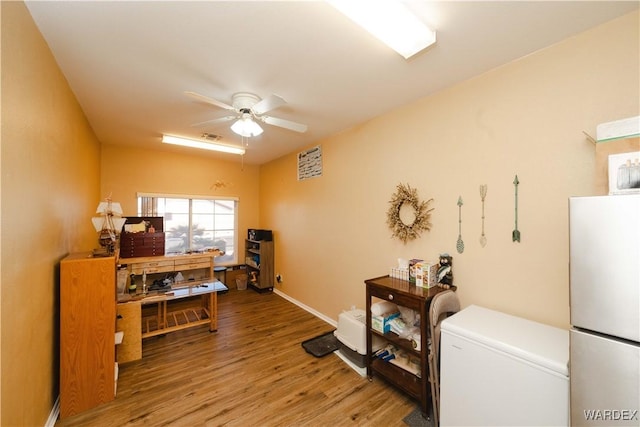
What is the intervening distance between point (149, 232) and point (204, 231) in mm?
1545

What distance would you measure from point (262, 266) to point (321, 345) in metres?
2.31

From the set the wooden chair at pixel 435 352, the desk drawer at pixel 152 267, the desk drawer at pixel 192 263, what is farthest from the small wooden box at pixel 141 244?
the wooden chair at pixel 435 352

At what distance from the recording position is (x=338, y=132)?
3436 mm

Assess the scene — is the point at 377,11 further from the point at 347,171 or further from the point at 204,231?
the point at 204,231

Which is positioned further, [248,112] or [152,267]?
[152,267]

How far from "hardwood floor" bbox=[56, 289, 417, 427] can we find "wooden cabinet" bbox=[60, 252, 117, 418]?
0.15 m

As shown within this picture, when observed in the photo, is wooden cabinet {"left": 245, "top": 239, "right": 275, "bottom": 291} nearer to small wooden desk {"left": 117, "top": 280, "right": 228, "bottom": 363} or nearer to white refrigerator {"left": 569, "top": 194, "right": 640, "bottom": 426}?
small wooden desk {"left": 117, "top": 280, "right": 228, "bottom": 363}

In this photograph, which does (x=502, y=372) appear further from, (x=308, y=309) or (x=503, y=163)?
(x=308, y=309)

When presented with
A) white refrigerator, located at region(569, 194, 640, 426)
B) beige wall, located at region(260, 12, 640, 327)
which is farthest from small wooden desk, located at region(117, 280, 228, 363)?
white refrigerator, located at region(569, 194, 640, 426)

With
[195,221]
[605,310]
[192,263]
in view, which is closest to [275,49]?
[605,310]

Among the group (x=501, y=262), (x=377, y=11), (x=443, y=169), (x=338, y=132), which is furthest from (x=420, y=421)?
(x=338, y=132)

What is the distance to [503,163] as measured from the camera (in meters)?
1.90

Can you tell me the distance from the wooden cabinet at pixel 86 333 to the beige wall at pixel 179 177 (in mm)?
2614

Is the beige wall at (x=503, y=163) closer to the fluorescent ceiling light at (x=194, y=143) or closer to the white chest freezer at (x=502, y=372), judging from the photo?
the white chest freezer at (x=502, y=372)
